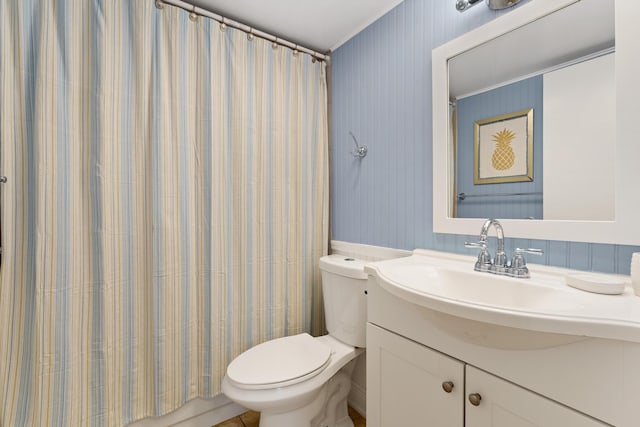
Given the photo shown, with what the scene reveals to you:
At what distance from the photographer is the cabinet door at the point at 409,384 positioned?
0.89 meters

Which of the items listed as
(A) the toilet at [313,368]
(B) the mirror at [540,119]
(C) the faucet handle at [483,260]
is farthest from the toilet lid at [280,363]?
(B) the mirror at [540,119]

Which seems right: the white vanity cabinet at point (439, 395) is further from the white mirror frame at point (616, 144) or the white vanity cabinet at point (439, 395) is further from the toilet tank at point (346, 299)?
the white mirror frame at point (616, 144)

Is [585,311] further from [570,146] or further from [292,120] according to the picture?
[292,120]

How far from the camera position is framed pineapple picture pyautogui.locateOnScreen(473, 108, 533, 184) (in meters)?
1.08

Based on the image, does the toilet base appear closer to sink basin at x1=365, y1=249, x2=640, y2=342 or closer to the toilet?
the toilet

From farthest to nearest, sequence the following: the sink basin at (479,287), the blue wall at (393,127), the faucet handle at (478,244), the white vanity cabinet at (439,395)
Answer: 1. the blue wall at (393,127)
2. the faucet handle at (478,244)
3. the sink basin at (479,287)
4. the white vanity cabinet at (439,395)

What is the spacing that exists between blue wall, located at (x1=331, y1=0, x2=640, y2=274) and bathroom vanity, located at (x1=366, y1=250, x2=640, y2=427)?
0.82 feet

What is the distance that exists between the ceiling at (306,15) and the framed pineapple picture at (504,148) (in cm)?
86

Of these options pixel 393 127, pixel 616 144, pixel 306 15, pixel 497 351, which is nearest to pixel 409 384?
pixel 497 351

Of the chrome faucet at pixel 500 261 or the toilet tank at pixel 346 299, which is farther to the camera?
the toilet tank at pixel 346 299

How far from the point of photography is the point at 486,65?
3.96 ft

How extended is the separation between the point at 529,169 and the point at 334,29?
1.35m

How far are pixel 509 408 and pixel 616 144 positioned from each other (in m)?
0.82

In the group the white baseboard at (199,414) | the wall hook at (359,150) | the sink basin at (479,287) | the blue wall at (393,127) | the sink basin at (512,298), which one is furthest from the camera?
the wall hook at (359,150)
